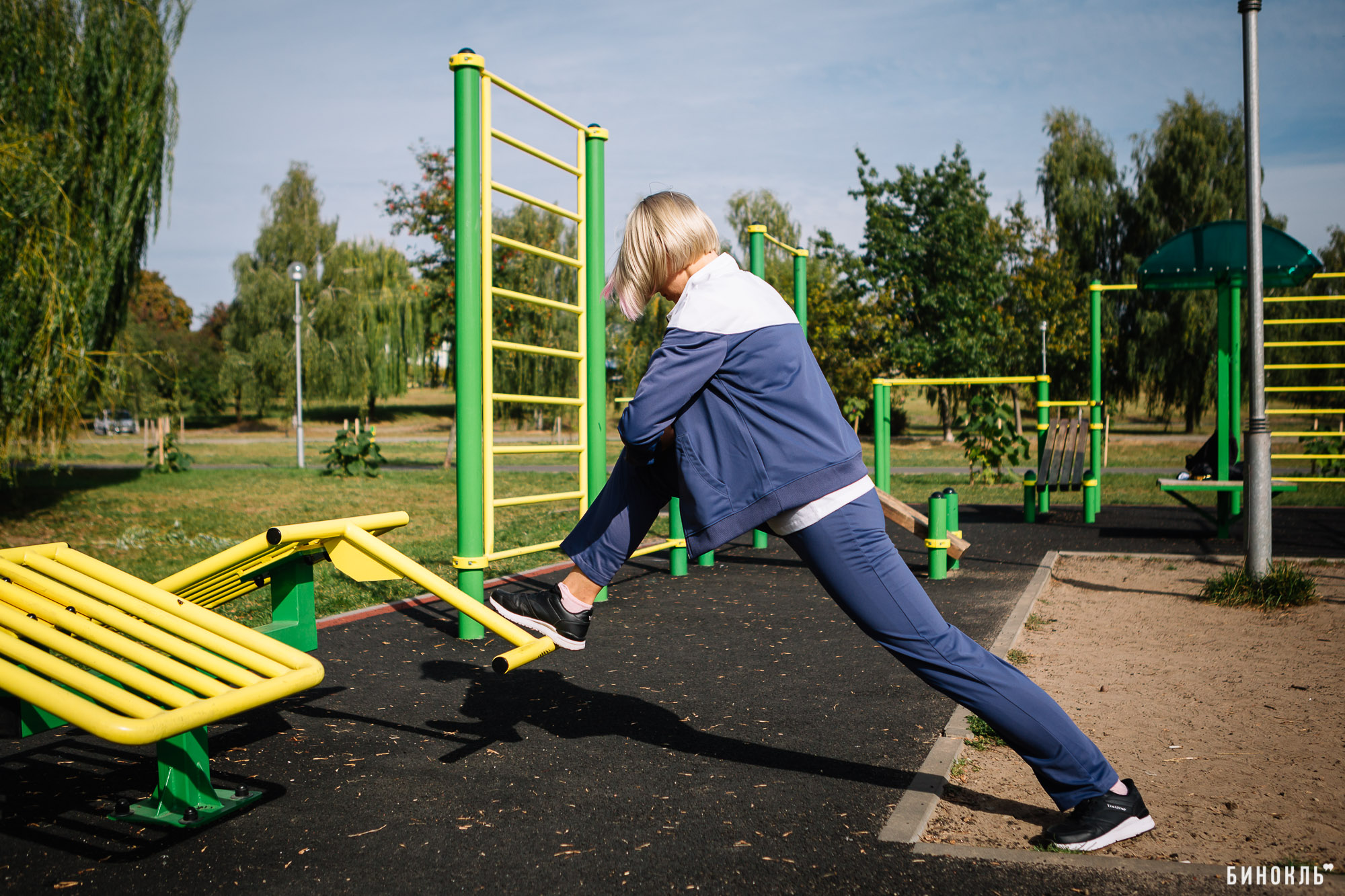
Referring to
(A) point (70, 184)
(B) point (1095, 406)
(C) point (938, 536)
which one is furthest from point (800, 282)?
(A) point (70, 184)

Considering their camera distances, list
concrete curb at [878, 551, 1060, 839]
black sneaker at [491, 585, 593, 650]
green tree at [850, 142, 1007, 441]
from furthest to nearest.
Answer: green tree at [850, 142, 1007, 441] → black sneaker at [491, 585, 593, 650] → concrete curb at [878, 551, 1060, 839]

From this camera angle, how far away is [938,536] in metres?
6.91

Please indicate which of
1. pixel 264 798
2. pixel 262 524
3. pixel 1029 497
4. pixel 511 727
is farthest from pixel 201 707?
pixel 1029 497

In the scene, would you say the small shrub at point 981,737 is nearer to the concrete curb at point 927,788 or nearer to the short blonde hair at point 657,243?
the concrete curb at point 927,788

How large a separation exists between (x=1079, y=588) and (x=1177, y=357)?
23083mm

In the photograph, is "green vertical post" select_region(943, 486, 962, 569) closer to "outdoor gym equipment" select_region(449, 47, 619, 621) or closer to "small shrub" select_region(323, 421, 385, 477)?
"outdoor gym equipment" select_region(449, 47, 619, 621)

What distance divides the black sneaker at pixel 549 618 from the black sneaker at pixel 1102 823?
1.44 metres

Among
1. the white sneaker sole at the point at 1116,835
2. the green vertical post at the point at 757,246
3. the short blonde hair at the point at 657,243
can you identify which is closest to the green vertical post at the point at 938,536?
the green vertical post at the point at 757,246

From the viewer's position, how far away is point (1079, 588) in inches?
266

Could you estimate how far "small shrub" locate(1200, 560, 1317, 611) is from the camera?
5.74 metres

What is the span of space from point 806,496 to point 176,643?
178 cm

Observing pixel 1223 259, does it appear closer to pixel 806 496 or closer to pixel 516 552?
pixel 516 552

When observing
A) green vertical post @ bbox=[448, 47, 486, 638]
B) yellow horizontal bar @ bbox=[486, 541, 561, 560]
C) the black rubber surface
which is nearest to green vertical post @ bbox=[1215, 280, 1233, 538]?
the black rubber surface

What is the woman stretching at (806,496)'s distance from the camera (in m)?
2.42
